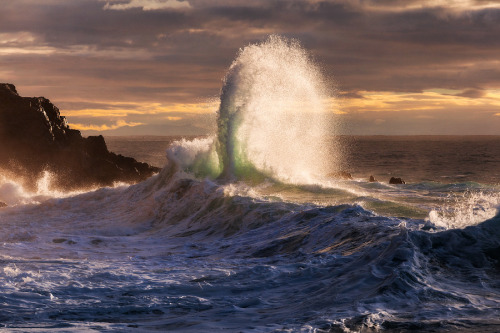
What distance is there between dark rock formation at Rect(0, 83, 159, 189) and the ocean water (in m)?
8.83

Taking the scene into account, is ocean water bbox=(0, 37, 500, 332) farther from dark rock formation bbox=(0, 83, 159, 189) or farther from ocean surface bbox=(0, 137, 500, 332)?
dark rock formation bbox=(0, 83, 159, 189)

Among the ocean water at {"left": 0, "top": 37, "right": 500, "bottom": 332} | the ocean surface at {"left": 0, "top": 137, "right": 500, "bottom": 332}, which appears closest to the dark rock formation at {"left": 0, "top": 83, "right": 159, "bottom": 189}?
the ocean water at {"left": 0, "top": 37, "right": 500, "bottom": 332}

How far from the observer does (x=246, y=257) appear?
1317 cm

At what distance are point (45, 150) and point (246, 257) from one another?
24.6 metres

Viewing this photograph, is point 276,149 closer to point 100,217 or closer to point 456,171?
point 100,217

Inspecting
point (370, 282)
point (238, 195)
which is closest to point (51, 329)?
point (370, 282)

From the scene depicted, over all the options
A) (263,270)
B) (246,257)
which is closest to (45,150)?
(246,257)

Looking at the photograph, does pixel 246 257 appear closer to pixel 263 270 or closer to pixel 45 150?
pixel 263 270

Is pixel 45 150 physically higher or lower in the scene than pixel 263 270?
higher

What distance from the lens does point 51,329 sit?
26.6 ft

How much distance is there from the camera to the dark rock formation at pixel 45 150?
33.9 meters

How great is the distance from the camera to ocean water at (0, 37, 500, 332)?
8.45m

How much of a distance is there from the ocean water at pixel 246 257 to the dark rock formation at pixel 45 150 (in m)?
8.83

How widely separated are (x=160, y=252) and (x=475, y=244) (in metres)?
7.46
